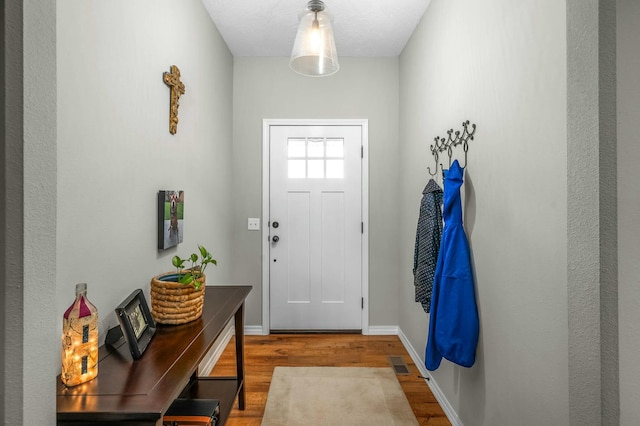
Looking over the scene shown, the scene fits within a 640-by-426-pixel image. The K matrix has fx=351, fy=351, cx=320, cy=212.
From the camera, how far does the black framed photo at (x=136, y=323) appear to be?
3.79 ft

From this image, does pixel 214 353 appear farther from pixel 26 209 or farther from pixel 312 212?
pixel 26 209

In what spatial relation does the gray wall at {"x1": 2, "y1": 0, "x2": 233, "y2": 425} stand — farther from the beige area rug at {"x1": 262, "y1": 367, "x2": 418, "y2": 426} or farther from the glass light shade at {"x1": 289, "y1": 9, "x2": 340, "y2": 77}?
the beige area rug at {"x1": 262, "y1": 367, "x2": 418, "y2": 426}

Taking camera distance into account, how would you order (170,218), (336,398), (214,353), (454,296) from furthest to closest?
(214,353)
(336,398)
(170,218)
(454,296)

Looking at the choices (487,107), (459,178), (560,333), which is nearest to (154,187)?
(459,178)

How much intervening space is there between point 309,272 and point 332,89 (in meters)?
1.76

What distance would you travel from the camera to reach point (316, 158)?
335 cm

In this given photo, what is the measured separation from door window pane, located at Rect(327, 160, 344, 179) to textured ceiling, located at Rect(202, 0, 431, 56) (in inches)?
39.4

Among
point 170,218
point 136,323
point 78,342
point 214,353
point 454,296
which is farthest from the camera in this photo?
point 214,353

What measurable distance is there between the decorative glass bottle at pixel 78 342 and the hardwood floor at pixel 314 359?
1228 millimetres

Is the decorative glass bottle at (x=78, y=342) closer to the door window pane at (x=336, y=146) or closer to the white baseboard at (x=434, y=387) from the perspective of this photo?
the white baseboard at (x=434, y=387)

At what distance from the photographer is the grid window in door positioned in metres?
3.34

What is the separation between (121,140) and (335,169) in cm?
212

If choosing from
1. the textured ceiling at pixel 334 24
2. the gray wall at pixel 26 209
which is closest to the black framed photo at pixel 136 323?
the gray wall at pixel 26 209

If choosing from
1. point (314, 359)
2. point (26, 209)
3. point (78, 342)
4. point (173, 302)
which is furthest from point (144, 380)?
point (314, 359)
